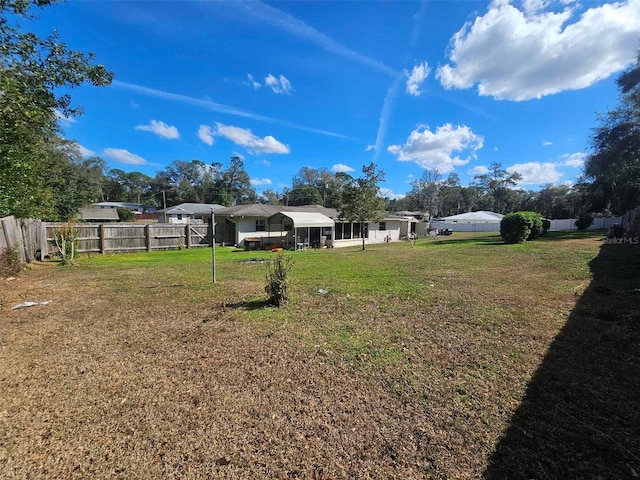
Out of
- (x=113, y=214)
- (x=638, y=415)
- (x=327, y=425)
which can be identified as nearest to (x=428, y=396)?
(x=327, y=425)

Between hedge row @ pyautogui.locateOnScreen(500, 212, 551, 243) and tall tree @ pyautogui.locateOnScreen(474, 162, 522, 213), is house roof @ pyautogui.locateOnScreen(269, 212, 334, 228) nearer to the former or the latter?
hedge row @ pyautogui.locateOnScreen(500, 212, 551, 243)

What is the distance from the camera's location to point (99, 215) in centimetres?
4184

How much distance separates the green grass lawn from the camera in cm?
221

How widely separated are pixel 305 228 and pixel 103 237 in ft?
38.6

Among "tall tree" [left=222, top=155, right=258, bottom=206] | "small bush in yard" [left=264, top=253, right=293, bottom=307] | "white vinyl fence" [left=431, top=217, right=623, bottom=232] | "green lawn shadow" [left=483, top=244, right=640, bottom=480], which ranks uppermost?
"tall tree" [left=222, top=155, right=258, bottom=206]

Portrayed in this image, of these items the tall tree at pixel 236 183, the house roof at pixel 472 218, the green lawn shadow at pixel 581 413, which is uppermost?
the tall tree at pixel 236 183

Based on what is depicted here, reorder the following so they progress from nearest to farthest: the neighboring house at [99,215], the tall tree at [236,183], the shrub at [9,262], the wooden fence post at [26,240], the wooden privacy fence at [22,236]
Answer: the shrub at [9,262], the wooden privacy fence at [22,236], the wooden fence post at [26,240], the neighboring house at [99,215], the tall tree at [236,183]

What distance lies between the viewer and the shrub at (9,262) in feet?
28.5

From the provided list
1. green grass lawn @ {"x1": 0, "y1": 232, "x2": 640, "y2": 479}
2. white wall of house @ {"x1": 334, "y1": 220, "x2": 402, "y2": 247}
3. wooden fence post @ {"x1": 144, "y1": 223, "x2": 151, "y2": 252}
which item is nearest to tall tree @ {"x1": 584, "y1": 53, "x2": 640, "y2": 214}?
white wall of house @ {"x1": 334, "y1": 220, "x2": 402, "y2": 247}

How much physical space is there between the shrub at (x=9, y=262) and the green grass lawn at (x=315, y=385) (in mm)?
2744

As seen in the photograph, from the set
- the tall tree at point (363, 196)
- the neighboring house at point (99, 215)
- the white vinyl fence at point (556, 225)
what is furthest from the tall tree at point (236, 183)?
the tall tree at point (363, 196)

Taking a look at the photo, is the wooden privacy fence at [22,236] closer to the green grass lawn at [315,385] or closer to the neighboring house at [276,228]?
the green grass lawn at [315,385]

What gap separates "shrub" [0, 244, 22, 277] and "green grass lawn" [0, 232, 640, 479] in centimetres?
Result: 274

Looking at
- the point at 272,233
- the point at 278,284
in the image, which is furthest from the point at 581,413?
the point at 272,233
